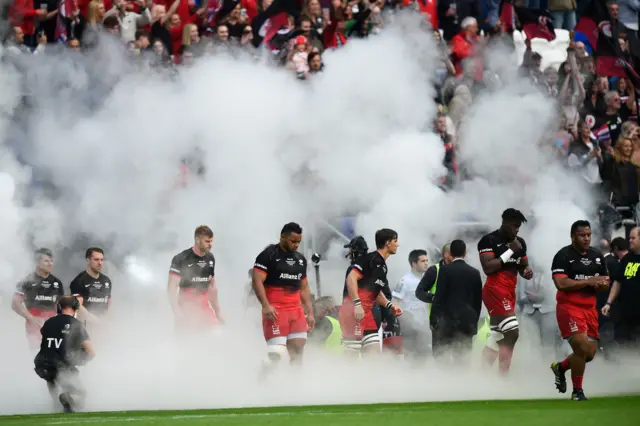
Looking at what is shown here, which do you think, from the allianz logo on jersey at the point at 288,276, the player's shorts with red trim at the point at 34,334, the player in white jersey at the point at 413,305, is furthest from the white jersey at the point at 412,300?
the player's shorts with red trim at the point at 34,334

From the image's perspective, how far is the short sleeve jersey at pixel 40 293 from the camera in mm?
14203

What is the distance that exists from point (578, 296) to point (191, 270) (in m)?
4.49

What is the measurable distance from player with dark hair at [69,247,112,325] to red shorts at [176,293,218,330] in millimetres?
851

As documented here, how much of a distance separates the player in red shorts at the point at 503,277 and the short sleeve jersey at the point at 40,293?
4.89 metres

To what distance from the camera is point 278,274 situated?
12.8 meters

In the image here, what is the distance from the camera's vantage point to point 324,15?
18.8 m

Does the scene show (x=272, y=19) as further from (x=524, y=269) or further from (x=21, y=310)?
(x=524, y=269)

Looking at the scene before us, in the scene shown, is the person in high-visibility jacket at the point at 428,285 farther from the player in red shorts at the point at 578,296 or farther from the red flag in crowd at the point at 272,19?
the red flag in crowd at the point at 272,19

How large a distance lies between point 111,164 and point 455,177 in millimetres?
4666

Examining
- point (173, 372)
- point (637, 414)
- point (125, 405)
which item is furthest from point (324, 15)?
point (637, 414)

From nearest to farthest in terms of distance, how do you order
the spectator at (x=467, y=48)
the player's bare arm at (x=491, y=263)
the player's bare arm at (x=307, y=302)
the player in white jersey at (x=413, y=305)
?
the player's bare arm at (x=491, y=263)
the player's bare arm at (x=307, y=302)
the player in white jersey at (x=413, y=305)
the spectator at (x=467, y=48)

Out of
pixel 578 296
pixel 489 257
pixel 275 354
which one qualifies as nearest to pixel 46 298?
pixel 275 354

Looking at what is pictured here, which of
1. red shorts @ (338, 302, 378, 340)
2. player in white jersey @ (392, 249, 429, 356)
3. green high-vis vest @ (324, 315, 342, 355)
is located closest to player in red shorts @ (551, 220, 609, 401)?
red shorts @ (338, 302, 378, 340)

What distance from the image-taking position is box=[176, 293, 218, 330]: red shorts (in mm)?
13875
